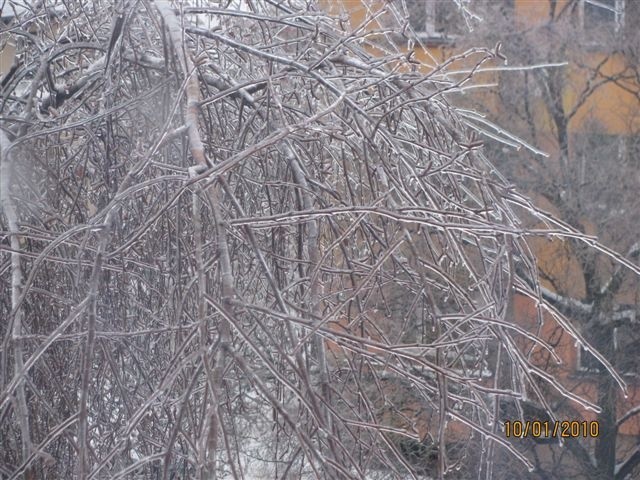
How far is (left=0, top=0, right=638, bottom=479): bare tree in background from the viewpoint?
5.65ft

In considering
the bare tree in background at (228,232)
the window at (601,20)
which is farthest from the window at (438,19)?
the bare tree in background at (228,232)

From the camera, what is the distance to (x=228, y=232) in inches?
75.4

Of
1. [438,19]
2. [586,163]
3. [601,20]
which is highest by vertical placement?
[601,20]

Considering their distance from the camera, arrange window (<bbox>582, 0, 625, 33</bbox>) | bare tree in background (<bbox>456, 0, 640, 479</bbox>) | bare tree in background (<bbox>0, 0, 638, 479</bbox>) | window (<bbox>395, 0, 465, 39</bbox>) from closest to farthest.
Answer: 1. bare tree in background (<bbox>0, 0, 638, 479</bbox>)
2. window (<bbox>395, 0, 465, 39</bbox>)
3. bare tree in background (<bbox>456, 0, 640, 479</bbox>)
4. window (<bbox>582, 0, 625, 33</bbox>)

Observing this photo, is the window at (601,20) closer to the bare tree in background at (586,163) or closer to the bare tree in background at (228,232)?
the bare tree in background at (586,163)

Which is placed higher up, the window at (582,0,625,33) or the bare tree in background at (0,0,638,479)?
the window at (582,0,625,33)

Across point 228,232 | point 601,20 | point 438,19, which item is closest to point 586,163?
point 601,20

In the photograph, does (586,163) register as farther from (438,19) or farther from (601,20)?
(438,19)

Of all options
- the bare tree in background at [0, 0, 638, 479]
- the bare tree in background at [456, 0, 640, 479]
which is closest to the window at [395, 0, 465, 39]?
the bare tree in background at [456, 0, 640, 479]

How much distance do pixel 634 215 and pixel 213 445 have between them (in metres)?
10.5

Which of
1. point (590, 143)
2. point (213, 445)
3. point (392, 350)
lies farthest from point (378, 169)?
point (590, 143)

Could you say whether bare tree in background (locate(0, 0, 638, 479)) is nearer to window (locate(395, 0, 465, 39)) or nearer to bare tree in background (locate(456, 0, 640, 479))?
window (locate(395, 0, 465, 39))

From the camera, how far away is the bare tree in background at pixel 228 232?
1721 mm

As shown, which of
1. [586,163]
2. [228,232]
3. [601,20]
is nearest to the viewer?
[228,232]
